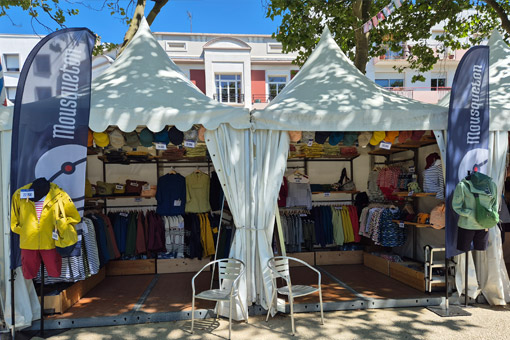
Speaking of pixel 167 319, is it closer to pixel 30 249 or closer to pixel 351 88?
pixel 30 249

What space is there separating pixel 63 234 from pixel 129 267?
117 inches

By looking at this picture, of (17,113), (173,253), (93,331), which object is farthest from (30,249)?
(173,253)

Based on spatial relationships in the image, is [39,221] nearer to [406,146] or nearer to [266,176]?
[266,176]

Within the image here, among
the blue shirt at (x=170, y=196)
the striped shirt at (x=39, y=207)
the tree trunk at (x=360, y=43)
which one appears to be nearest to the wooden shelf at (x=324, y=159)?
the blue shirt at (x=170, y=196)

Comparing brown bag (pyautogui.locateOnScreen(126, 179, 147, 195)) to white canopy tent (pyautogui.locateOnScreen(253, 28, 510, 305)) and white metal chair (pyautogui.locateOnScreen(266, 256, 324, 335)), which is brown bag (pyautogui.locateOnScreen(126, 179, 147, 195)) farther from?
white metal chair (pyautogui.locateOnScreen(266, 256, 324, 335))

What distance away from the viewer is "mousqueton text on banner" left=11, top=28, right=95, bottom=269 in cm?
355

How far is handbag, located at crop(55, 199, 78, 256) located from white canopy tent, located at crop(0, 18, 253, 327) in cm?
70

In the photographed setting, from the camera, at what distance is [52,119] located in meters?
3.62

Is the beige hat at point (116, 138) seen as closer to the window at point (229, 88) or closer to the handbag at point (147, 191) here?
the handbag at point (147, 191)

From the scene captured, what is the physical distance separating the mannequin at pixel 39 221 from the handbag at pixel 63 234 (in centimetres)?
2

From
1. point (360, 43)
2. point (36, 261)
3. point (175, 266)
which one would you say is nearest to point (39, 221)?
point (36, 261)

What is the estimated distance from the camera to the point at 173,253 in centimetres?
643

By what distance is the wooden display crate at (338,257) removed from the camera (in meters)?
6.74

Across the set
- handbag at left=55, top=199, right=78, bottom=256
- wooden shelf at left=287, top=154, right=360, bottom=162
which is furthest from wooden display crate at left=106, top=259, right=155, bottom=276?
wooden shelf at left=287, top=154, right=360, bottom=162
